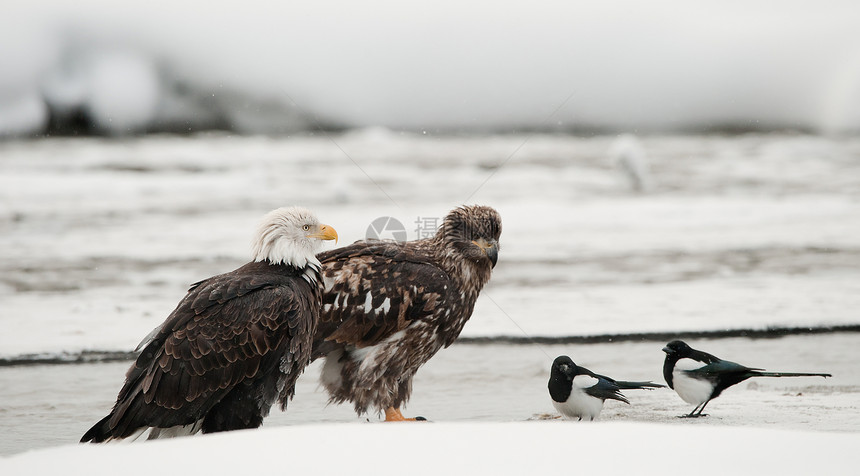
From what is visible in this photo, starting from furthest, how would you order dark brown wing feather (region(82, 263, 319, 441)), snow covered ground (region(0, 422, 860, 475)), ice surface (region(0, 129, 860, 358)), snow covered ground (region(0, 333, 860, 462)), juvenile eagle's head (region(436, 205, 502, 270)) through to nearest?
1. ice surface (region(0, 129, 860, 358))
2. juvenile eagle's head (region(436, 205, 502, 270))
3. snow covered ground (region(0, 333, 860, 462))
4. dark brown wing feather (region(82, 263, 319, 441))
5. snow covered ground (region(0, 422, 860, 475))

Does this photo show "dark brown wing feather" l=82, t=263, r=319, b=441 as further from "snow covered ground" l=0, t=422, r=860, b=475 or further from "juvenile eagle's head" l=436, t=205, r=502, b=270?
"juvenile eagle's head" l=436, t=205, r=502, b=270

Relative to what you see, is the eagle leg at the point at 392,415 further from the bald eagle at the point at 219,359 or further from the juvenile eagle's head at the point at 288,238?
the juvenile eagle's head at the point at 288,238

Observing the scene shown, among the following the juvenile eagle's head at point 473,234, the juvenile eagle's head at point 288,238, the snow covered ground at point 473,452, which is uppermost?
the juvenile eagle's head at point 473,234

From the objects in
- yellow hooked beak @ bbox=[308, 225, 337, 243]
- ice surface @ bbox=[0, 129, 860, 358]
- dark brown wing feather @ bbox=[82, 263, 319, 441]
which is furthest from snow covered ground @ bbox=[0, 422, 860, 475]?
ice surface @ bbox=[0, 129, 860, 358]

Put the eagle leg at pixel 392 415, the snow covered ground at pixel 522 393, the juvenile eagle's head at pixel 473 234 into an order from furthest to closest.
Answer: the juvenile eagle's head at pixel 473 234 → the eagle leg at pixel 392 415 → the snow covered ground at pixel 522 393

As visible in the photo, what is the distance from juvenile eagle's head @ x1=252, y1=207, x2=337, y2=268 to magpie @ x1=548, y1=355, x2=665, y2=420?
1.36 meters

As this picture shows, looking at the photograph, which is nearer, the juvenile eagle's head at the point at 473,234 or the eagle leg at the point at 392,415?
the eagle leg at the point at 392,415

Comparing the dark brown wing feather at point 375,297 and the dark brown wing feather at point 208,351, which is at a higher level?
the dark brown wing feather at point 375,297

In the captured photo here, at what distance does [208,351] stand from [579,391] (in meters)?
1.84

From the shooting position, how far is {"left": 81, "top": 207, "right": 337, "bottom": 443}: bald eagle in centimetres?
387

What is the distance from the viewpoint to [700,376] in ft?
15.0

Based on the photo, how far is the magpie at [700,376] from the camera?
457 centimetres

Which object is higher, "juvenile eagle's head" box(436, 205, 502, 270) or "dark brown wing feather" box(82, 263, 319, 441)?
"juvenile eagle's head" box(436, 205, 502, 270)

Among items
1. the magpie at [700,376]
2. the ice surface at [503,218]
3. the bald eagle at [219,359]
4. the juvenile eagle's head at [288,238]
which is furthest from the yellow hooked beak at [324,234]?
the ice surface at [503,218]
